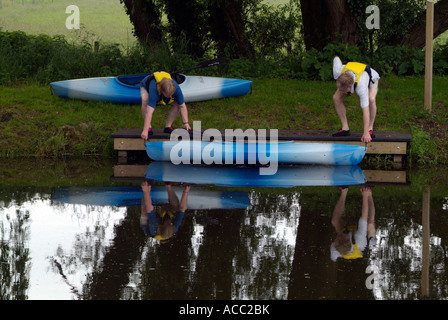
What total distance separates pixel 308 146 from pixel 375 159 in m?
1.14

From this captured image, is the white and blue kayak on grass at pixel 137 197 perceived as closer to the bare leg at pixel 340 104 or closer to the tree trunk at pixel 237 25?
the bare leg at pixel 340 104

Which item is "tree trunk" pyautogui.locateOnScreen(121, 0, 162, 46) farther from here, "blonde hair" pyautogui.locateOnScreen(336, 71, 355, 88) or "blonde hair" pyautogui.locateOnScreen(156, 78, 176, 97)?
"blonde hair" pyautogui.locateOnScreen(336, 71, 355, 88)

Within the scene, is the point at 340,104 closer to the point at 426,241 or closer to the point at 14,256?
the point at 426,241

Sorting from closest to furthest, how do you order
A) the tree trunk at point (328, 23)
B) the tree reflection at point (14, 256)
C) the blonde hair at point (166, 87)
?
the tree reflection at point (14, 256) → the blonde hair at point (166, 87) → the tree trunk at point (328, 23)

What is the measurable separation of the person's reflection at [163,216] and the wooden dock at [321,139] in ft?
7.49

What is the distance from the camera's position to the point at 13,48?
15016mm

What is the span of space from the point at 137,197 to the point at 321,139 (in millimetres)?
3342

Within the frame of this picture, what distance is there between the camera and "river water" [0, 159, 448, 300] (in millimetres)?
5617

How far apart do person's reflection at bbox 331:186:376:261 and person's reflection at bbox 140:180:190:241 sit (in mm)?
1624

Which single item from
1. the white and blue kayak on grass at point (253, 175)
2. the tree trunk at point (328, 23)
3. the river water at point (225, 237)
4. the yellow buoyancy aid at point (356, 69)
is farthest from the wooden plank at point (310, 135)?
the tree trunk at point (328, 23)

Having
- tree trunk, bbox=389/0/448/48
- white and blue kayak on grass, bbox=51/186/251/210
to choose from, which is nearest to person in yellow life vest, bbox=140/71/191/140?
white and blue kayak on grass, bbox=51/186/251/210

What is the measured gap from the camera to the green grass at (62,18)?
25.2 metres

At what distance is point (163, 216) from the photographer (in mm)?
7695

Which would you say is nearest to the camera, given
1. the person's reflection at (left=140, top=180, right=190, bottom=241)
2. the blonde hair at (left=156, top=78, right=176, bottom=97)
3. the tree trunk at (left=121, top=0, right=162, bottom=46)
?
the person's reflection at (left=140, top=180, right=190, bottom=241)
